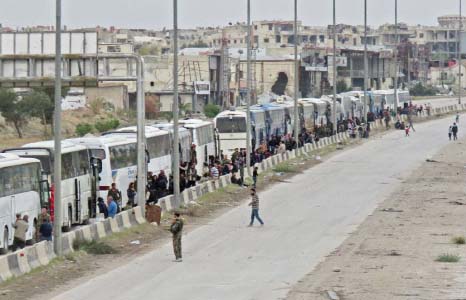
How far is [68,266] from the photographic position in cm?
3112

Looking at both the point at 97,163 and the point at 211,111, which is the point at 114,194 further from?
the point at 211,111

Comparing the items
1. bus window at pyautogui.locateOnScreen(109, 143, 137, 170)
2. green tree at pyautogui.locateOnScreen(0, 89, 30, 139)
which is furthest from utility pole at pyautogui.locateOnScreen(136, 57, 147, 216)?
green tree at pyautogui.locateOnScreen(0, 89, 30, 139)

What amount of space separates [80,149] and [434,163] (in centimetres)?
3488

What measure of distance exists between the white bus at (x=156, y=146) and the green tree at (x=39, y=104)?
4380 centimetres

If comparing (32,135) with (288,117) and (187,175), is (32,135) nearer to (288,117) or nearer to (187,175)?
(288,117)

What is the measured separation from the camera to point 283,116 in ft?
276

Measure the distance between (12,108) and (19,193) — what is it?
6411cm

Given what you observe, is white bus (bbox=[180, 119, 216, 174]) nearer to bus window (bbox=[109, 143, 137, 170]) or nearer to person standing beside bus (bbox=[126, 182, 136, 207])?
bus window (bbox=[109, 143, 137, 170])

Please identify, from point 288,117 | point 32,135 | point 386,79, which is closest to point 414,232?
point 288,117

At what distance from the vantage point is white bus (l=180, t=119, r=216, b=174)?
2325 inches

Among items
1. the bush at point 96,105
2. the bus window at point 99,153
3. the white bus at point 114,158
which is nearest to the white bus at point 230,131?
the white bus at point 114,158

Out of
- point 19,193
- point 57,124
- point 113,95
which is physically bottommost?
point 19,193

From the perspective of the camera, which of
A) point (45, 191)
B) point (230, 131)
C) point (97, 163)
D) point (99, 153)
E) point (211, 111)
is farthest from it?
point (211, 111)

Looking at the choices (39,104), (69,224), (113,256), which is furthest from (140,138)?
→ (39,104)
